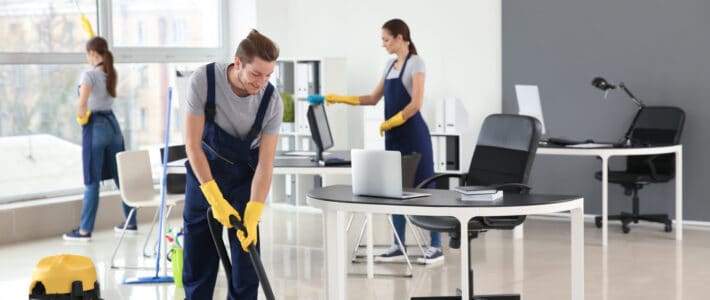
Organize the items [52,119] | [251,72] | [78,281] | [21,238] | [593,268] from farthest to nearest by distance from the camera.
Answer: [52,119] < [21,238] < [593,268] < [251,72] < [78,281]

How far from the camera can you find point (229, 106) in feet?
13.8

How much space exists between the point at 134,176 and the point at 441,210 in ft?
10.6

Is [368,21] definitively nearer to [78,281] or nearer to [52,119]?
[52,119]

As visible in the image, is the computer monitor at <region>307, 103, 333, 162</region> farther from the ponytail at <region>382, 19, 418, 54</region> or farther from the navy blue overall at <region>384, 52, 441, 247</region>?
the ponytail at <region>382, 19, 418, 54</region>

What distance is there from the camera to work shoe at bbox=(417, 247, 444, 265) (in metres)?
6.74

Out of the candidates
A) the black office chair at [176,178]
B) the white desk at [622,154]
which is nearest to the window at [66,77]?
the black office chair at [176,178]

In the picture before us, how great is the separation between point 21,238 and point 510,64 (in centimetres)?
428

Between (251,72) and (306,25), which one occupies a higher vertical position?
(306,25)

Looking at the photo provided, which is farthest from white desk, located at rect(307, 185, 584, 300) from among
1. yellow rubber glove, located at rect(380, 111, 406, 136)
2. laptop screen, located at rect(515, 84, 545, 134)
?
laptop screen, located at rect(515, 84, 545, 134)

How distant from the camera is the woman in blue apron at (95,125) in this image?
26.0 feet

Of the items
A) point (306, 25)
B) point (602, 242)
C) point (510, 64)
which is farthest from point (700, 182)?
point (306, 25)

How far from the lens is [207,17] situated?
401 inches

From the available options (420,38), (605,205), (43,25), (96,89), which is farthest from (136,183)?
(420,38)

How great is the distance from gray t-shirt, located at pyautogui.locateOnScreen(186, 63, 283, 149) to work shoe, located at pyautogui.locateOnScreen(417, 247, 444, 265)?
2.68m
